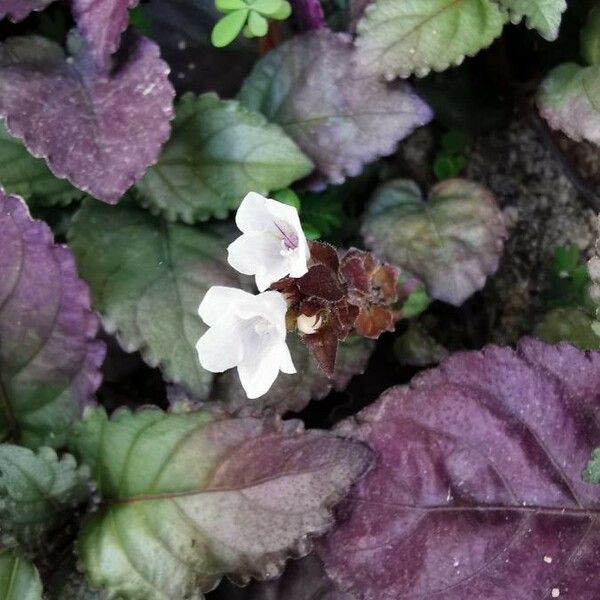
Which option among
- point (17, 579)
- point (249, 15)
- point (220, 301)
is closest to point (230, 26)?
point (249, 15)

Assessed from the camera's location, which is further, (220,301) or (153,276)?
(153,276)

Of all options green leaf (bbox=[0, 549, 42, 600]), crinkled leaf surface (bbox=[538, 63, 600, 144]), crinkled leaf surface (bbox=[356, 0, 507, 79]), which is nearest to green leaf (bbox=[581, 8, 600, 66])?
crinkled leaf surface (bbox=[538, 63, 600, 144])

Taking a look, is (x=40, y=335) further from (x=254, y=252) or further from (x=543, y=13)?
(x=543, y=13)

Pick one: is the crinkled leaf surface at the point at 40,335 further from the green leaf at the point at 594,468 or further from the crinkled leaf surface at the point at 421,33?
the green leaf at the point at 594,468

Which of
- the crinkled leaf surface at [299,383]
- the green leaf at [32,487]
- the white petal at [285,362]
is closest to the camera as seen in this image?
the white petal at [285,362]

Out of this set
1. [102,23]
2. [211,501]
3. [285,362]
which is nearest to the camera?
[285,362]

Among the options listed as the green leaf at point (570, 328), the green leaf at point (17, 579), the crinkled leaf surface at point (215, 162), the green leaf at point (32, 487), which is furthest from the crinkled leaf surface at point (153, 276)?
the green leaf at point (570, 328)

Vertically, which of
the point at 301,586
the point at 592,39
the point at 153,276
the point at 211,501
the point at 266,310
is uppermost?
the point at 592,39
